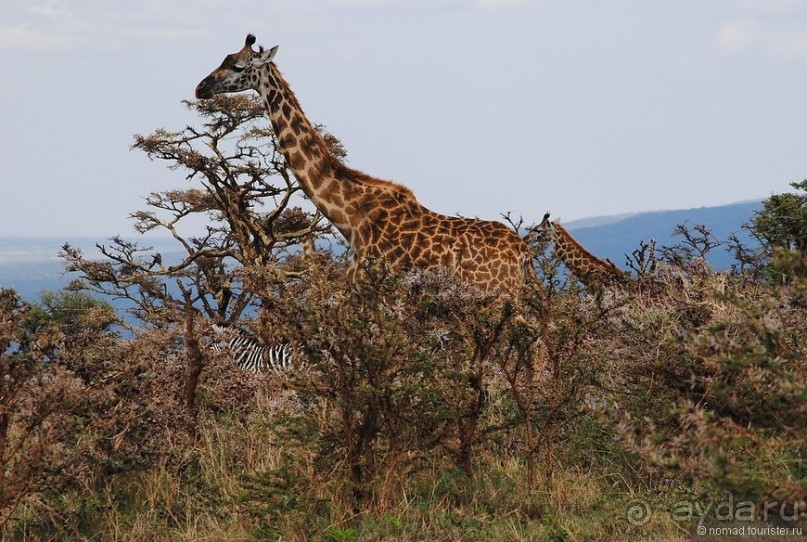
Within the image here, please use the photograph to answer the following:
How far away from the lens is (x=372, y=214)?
1126cm

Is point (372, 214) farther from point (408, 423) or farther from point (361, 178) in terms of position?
point (408, 423)

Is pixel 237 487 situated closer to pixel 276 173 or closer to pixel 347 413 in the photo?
pixel 347 413

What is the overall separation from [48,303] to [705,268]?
23.6m

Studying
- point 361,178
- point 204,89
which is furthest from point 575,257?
point 204,89

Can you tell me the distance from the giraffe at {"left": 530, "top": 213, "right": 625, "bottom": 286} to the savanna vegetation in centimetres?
537

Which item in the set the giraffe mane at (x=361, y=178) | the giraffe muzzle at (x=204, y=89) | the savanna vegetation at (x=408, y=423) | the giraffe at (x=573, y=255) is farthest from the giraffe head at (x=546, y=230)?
the savanna vegetation at (x=408, y=423)

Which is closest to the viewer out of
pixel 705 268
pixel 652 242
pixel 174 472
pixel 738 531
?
pixel 738 531

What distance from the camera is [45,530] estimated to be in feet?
24.1

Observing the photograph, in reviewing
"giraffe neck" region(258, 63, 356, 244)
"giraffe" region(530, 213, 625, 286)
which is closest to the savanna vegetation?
"giraffe neck" region(258, 63, 356, 244)

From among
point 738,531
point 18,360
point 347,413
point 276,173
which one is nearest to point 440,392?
point 347,413

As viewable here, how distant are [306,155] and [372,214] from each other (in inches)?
45.9

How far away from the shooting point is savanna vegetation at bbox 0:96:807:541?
6.59 meters

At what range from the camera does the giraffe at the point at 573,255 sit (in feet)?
48.8

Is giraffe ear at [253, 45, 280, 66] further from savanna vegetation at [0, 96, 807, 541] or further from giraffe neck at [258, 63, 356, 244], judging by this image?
savanna vegetation at [0, 96, 807, 541]
